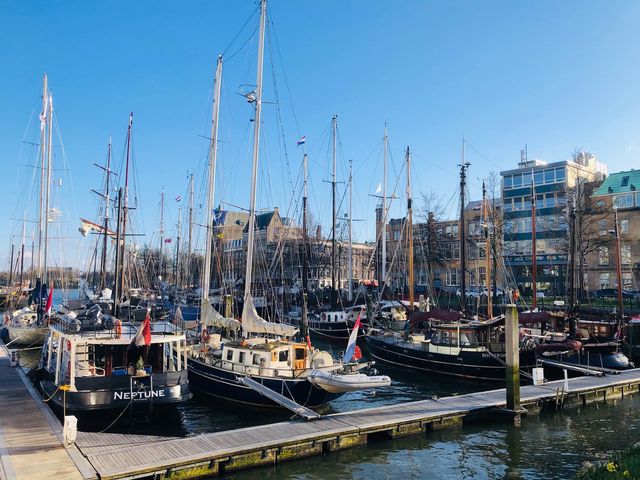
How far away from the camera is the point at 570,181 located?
6944 cm

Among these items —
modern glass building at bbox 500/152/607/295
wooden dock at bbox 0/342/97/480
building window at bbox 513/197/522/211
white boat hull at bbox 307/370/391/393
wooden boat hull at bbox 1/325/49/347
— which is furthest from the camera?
building window at bbox 513/197/522/211

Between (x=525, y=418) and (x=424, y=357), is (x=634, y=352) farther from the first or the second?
(x=525, y=418)

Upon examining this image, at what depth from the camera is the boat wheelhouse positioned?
57.9 ft

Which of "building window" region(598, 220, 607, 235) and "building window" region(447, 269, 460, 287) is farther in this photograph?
"building window" region(447, 269, 460, 287)

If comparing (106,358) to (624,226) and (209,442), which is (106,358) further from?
(624,226)

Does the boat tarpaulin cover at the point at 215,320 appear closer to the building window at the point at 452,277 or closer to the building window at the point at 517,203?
the building window at the point at 517,203

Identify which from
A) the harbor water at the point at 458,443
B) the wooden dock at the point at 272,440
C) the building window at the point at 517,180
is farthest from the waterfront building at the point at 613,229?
the wooden dock at the point at 272,440

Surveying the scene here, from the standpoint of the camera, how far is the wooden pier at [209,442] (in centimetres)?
1383

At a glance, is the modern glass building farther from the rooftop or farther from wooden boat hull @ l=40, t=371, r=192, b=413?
wooden boat hull @ l=40, t=371, r=192, b=413

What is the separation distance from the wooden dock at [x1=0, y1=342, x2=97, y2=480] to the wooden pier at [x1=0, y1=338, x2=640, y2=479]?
2 centimetres

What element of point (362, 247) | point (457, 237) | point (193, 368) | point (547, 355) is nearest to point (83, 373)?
point (193, 368)

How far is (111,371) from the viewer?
64.0 ft

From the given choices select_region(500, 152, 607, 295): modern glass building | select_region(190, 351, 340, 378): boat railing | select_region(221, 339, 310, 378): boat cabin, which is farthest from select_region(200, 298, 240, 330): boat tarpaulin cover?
select_region(500, 152, 607, 295): modern glass building

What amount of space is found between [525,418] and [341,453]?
29.1ft
